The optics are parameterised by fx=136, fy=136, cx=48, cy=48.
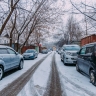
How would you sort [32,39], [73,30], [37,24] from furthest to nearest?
[32,39], [73,30], [37,24]

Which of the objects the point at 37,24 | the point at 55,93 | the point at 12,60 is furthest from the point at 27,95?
the point at 37,24

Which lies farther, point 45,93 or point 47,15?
point 47,15

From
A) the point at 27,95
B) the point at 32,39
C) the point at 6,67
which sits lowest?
the point at 27,95

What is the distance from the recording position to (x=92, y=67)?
584 centimetres

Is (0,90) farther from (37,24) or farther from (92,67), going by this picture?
(37,24)

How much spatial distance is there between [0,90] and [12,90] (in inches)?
17.8

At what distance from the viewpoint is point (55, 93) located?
4.78 metres

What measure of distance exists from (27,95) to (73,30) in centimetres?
3771

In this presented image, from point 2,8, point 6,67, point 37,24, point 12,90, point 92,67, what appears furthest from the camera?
point 37,24

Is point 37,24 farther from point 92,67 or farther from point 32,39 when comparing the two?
point 32,39

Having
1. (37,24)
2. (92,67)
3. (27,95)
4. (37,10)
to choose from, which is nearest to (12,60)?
(27,95)

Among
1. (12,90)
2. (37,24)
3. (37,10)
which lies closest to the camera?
(12,90)

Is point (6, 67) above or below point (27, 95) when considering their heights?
above

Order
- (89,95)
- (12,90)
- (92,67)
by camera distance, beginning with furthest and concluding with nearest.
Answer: (92,67), (12,90), (89,95)
